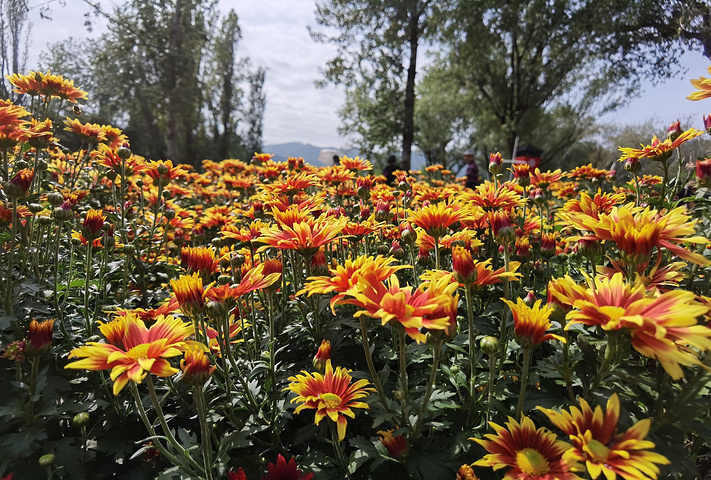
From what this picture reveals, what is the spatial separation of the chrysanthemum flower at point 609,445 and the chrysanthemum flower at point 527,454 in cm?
4

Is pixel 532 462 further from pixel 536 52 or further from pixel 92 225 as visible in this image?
pixel 536 52

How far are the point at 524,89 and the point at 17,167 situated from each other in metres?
18.0

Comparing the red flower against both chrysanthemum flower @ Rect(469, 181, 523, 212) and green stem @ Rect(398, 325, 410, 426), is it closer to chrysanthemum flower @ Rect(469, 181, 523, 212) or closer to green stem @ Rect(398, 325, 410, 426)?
green stem @ Rect(398, 325, 410, 426)

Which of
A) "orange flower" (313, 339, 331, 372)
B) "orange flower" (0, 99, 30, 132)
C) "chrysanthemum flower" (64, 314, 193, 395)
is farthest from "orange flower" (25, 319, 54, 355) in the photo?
"orange flower" (0, 99, 30, 132)

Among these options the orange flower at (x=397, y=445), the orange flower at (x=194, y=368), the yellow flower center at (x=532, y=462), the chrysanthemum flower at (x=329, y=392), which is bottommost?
the orange flower at (x=397, y=445)

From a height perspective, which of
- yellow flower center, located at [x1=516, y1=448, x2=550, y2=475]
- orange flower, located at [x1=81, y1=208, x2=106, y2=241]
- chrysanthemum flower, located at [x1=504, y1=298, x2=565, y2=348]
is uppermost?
orange flower, located at [x1=81, y1=208, x2=106, y2=241]

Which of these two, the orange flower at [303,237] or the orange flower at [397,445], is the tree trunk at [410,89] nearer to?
the orange flower at [303,237]

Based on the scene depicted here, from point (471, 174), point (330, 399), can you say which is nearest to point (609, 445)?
point (330, 399)

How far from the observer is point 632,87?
50.2 ft

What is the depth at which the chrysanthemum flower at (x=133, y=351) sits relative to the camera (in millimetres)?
881

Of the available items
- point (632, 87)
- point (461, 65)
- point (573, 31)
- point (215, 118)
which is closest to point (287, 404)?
point (573, 31)

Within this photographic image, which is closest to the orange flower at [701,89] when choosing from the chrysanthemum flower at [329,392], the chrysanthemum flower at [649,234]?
the chrysanthemum flower at [649,234]

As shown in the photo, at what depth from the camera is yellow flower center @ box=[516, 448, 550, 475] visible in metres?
0.90

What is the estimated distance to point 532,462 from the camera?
92 cm
